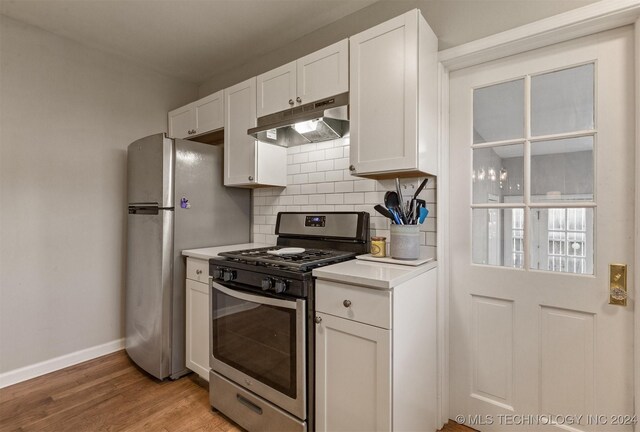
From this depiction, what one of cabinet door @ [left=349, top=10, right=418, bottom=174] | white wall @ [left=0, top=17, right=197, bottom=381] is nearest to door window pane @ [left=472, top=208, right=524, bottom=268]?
cabinet door @ [left=349, top=10, right=418, bottom=174]

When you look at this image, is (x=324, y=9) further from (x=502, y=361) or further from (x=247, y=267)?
(x=502, y=361)

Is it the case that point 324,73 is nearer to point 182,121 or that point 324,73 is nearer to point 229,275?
point 229,275

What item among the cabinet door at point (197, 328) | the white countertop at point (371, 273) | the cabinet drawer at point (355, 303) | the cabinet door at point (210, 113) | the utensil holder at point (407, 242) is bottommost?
the cabinet door at point (197, 328)

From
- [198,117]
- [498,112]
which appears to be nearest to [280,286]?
[498,112]

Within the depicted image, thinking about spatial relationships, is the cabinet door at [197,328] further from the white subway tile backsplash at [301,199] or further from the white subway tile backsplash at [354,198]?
the white subway tile backsplash at [354,198]

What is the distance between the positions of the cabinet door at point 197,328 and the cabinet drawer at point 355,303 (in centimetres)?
99

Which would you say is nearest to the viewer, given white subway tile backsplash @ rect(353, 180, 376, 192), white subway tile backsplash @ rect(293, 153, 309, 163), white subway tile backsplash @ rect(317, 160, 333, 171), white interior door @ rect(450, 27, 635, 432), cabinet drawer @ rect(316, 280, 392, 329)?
cabinet drawer @ rect(316, 280, 392, 329)

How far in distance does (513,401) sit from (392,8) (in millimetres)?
2357

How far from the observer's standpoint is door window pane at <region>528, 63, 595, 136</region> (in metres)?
1.46

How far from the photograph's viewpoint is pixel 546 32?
57.2 inches

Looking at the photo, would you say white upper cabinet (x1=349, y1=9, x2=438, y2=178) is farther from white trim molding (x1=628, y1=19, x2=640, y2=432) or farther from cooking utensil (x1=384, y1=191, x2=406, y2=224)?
white trim molding (x1=628, y1=19, x2=640, y2=432)

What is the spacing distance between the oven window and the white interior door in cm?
97

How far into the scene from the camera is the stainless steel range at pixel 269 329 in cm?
150

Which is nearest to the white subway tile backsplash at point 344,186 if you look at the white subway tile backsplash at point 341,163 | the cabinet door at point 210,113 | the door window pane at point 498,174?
the white subway tile backsplash at point 341,163
